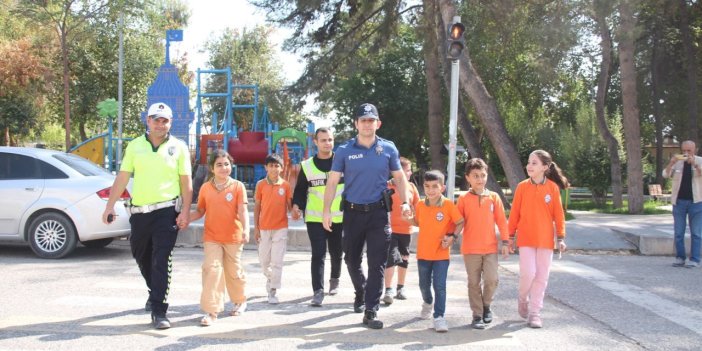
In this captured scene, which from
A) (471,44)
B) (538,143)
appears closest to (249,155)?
(471,44)

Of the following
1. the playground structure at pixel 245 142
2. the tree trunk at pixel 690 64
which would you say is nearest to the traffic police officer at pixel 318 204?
the playground structure at pixel 245 142

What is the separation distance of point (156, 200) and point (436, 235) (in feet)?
8.03

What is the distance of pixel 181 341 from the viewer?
5.00m

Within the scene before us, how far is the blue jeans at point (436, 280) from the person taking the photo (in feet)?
17.9

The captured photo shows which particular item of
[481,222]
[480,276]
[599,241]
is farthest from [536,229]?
[599,241]

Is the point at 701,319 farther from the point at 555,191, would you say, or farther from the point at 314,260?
the point at 314,260

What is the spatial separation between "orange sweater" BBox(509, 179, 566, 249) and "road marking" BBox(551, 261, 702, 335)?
56.2 inches

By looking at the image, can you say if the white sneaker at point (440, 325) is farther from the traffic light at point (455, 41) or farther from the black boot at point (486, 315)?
the traffic light at point (455, 41)

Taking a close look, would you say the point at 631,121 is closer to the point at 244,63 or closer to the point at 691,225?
the point at 691,225

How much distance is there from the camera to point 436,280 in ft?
18.1

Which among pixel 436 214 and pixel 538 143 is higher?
pixel 538 143

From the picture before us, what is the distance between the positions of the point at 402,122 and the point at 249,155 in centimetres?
1979

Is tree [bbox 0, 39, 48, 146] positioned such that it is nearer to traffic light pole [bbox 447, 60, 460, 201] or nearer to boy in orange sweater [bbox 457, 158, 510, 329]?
traffic light pole [bbox 447, 60, 460, 201]

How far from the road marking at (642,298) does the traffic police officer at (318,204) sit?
3266mm
